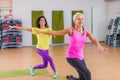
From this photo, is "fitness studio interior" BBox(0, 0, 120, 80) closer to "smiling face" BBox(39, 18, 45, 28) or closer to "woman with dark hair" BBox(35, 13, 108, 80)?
"smiling face" BBox(39, 18, 45, 28)

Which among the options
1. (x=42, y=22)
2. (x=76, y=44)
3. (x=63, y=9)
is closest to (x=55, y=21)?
(x=63, y=9)

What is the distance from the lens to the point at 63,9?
34.4ft

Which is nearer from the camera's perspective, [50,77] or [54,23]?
[50,77]

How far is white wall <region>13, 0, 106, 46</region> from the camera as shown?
32.5ft

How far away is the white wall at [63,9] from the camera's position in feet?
32.5

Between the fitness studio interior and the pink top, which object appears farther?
the fitness studio interior

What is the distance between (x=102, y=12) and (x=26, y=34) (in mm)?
4057

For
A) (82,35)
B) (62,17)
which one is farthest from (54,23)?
(82,35)

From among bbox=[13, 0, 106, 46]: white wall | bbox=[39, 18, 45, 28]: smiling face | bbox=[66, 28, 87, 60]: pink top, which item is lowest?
bbox=[66, 28, 87, 60]: pink top

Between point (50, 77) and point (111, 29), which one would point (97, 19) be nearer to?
point (111, 29)

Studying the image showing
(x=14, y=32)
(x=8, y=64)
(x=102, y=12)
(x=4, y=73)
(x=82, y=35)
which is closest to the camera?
(x=82, y=35)

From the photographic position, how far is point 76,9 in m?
10.7

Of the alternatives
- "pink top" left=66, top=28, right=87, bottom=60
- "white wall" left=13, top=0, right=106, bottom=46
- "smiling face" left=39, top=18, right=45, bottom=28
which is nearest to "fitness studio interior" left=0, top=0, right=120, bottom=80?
"white wall" left=13, top=0, right=106, bottom=46

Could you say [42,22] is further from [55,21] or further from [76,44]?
[55,21]
